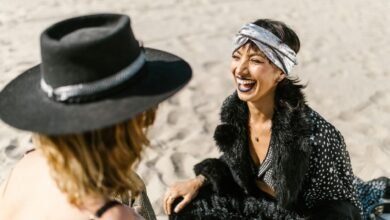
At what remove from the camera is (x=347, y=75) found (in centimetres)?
600

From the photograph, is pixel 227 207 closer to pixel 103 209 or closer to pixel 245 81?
pixel 245 81

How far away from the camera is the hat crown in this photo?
1538 millimetres

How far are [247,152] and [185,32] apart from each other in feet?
15.5

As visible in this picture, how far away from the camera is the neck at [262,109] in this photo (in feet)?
9.30

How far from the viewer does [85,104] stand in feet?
5.23

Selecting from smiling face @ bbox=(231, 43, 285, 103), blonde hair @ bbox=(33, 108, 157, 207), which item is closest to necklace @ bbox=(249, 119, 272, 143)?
smiling face @ bbox=(231, 43, 285, 103)

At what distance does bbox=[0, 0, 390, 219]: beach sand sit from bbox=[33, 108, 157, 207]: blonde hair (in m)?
2.04

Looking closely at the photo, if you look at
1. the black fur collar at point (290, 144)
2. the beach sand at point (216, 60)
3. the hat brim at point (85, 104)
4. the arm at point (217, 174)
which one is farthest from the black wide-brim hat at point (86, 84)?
the beach sand at point (216, 60)

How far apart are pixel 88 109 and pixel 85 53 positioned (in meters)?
0.18

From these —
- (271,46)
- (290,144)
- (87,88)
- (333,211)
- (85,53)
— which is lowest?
(333,211)

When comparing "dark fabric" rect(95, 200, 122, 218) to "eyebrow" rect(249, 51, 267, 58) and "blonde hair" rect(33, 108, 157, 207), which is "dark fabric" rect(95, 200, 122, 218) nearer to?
"blonde hair" rect(33, 108, 157, 207)

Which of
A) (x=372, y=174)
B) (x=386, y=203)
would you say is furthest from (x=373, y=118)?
(x=386, y=203)

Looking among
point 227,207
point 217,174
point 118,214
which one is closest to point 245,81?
point 217,174

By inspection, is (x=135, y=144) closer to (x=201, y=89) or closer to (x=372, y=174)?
(x=372, y=174)
